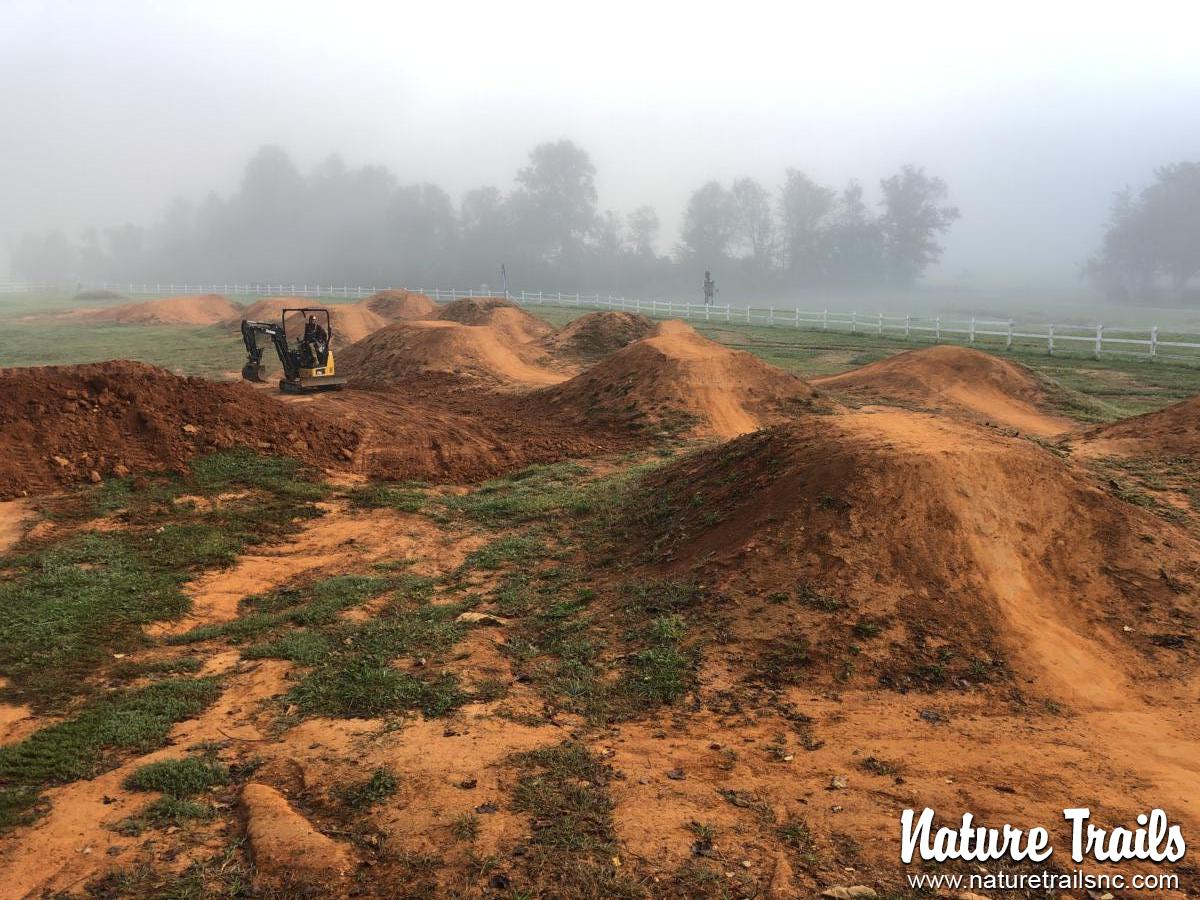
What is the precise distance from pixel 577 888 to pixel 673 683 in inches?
105

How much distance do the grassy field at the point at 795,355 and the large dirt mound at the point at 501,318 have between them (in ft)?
27.9

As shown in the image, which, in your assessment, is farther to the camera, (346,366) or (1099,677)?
(346,366)

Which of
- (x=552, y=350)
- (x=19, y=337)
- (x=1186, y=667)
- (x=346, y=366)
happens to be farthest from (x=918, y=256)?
(x=1186, y=667)

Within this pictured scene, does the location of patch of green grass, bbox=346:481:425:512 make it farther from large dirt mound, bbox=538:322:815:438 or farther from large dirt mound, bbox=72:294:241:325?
large dirt mound, bbox=72:294:241:325

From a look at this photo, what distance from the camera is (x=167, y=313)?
55125 millimetres

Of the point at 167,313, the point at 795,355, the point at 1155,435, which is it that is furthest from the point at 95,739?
the point at 167,313

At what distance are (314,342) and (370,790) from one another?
62.0 feet

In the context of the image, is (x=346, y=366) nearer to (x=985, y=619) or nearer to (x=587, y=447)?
(x=587, y=447)

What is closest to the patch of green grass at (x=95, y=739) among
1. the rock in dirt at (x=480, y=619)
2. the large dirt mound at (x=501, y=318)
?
the rock in dirt at (x=480, y=619)

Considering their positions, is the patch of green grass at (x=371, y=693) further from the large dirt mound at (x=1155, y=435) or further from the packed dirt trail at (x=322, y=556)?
the large dirt mound at (x=1155, y=435)

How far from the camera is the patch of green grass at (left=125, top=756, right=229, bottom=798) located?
17.5 ft

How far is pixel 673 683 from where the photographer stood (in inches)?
264

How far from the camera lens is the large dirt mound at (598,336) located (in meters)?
33.0

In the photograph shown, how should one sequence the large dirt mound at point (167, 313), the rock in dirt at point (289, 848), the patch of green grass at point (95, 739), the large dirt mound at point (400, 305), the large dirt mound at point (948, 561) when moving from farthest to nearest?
the large dirt mound at point (167, 313)
the large dirt mound at point (400, 305)
the large dirt mound at point (948, 561)
the patch of green grass at point (95, 739)
the rock in dirt at point (289, 848)
